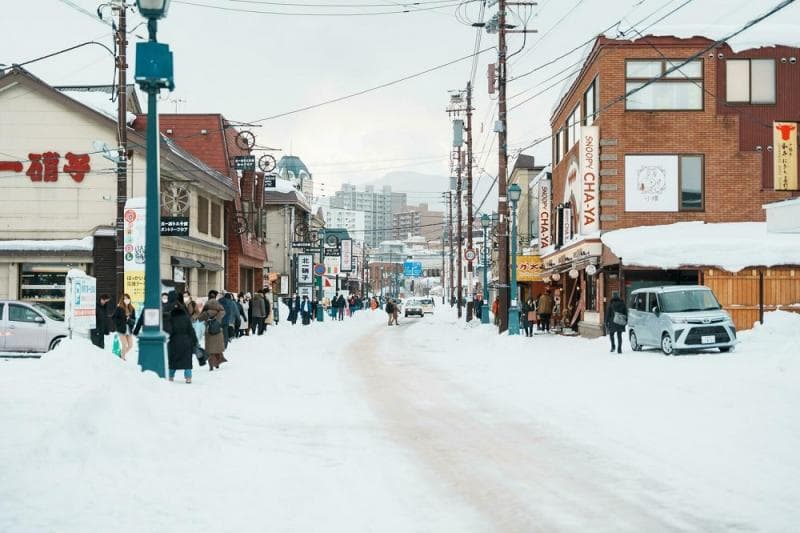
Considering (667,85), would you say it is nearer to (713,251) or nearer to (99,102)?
(713,251)

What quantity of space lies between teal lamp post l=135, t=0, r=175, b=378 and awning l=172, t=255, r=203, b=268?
861 inches

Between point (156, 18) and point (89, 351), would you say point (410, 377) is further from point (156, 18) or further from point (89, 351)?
point (156, 18)

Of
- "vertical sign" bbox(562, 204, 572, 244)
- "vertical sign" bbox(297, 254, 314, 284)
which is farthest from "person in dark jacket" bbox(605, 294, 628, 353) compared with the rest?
"vertical sign" bbox(297, 254, 314, 284)

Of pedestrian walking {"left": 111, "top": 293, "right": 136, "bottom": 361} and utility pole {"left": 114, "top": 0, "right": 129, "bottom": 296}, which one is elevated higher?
utility pole {"left": 114, "top": 0, "right": 129, "bottom": 296}

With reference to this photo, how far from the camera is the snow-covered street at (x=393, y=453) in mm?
6879

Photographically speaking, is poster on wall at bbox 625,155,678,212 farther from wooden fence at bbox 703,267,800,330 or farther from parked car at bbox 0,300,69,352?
parked car at bbox 0,300,69,352

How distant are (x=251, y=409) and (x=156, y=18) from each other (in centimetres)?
633

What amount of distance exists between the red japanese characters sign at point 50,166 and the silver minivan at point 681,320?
65.3ft

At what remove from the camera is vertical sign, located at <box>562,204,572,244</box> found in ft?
120

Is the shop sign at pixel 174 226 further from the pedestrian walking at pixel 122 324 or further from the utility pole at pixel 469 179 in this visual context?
the utility pole at pixel 469 179

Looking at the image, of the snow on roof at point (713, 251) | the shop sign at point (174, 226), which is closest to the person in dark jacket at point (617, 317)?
the snow on roof at point (713, 251)

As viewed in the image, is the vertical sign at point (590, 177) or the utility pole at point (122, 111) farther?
the vertical sign at point (590, 177)

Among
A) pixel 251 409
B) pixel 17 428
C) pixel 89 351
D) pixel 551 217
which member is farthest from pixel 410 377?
pixel 551 217

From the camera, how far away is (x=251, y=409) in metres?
13.3
